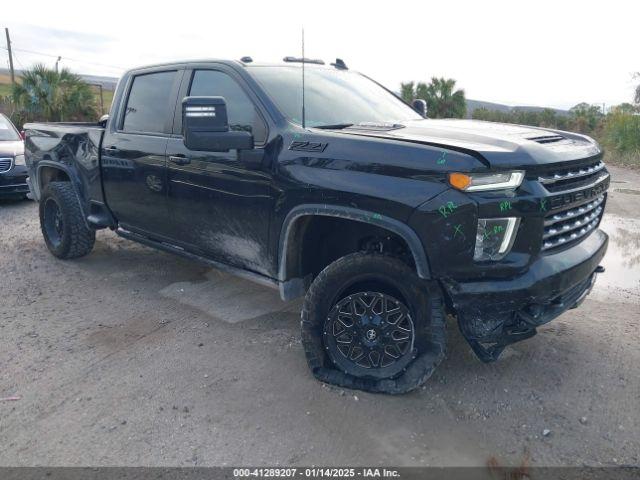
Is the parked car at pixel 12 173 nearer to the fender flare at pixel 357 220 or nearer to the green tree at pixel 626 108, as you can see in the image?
the fender flare at pixel 357 220

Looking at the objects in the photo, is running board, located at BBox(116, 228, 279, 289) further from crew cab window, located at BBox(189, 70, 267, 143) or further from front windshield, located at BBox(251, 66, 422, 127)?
front windshield, located at BBox(251, 66, 422, 127)

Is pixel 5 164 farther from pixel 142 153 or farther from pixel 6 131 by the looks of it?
pixel 142 153

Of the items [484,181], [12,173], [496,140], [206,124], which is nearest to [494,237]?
[484,181]

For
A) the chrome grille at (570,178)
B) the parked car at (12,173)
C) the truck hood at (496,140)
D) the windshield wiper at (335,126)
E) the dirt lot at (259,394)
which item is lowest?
the dirt lot at (259,394)

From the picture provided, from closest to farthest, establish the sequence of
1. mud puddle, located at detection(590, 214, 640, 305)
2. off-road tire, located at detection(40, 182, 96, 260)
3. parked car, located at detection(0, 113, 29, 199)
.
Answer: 1. mud puddle, located at detection(590, 214, 640, 305)
2. off-road tire, located at detection(40, 182, 96, 260)
3. parked car, located at detection(0, 113, 29, 199)

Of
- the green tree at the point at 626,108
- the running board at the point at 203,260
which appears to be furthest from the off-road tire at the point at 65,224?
the green tree at the point at 626,108

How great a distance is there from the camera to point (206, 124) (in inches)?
127

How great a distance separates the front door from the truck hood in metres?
0.72

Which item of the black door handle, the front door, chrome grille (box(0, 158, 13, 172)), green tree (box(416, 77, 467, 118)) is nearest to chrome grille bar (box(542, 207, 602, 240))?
the front door

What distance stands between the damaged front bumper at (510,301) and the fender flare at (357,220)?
0.18 m

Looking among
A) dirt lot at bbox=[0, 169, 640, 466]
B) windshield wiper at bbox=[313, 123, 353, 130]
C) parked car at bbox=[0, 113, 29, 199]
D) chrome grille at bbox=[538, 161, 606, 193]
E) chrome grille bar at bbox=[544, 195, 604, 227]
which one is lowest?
dirt lot at bbox=[0, 169, 640, 466]

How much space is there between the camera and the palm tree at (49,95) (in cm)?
1919

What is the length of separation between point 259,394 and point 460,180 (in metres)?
1.70

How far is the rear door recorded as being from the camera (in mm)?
4328
